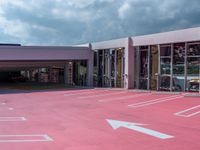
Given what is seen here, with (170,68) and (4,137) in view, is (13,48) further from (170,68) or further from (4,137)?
(4,137)

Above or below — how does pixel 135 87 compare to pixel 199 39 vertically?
below

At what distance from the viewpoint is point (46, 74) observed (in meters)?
42.6

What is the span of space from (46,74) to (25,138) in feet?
111

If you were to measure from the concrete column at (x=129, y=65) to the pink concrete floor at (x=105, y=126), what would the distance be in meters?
7.89

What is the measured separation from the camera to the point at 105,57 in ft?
98.8

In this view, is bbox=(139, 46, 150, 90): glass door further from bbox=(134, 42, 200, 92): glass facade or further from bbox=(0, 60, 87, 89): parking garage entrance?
bbox=(0, 60, 87, 89): parking garage entrance

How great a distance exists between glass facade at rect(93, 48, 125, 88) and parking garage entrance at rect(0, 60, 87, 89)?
1841 mm

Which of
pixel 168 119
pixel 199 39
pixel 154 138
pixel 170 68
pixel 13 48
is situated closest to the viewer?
pixel 154 138

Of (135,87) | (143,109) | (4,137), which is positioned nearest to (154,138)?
(4,137)

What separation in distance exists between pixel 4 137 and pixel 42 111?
6164 millimetres

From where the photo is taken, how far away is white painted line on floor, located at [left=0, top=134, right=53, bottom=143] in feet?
29.2

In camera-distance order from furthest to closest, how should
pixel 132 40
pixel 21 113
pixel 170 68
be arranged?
pixel 132 40, pixel 170 68, pixel 21 113

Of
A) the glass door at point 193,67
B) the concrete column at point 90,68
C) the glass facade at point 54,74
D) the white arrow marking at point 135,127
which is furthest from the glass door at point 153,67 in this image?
the white arrow marking at point 135,127

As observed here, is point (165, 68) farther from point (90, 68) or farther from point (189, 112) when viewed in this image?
point (90, 68)
